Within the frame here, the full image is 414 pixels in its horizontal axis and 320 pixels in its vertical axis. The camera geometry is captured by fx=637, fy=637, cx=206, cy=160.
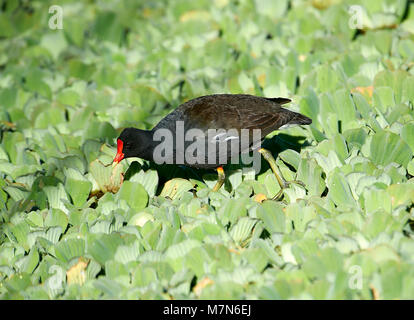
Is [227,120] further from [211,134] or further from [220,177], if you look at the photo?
[220,177]

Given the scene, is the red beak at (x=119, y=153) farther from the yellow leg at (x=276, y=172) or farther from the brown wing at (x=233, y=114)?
the yellow leg at (x=276, y=172)

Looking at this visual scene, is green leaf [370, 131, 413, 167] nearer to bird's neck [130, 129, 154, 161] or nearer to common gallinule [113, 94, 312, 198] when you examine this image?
common gallinule [113, 94, 312, 198]

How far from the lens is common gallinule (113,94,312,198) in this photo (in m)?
3.71

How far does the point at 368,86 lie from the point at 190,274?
2.32 metres

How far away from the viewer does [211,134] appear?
370 cm

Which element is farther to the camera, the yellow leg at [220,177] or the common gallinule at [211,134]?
the yellow leg at [220,177]

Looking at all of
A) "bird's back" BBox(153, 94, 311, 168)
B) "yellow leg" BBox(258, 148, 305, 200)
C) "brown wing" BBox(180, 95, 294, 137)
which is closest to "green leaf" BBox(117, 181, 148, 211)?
"bird's back" BBox(153, 94, 311, 168)

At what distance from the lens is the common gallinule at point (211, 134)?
3.71 m

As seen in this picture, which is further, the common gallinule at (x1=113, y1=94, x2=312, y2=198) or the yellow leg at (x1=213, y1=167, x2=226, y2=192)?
the yellow leg at (x1=213, y1=167, x2=226, y2=192)

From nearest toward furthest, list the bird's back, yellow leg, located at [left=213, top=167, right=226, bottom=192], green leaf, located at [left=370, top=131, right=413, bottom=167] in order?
1. green leaf, located at [left=370, top=131, right=413, bottom=167]
2. the bird's back
3. yellow leg, located at [left=213, top=167, right=226, bottom=192]

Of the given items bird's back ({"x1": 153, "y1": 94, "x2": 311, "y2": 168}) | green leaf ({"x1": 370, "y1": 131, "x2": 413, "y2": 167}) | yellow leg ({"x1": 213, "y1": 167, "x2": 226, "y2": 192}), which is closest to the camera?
green leaf ({"x1": 370, "y1": 131, "x2": 413, "y2": 167})

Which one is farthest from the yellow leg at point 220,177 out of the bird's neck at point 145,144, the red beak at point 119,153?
the red beak at point 119,153

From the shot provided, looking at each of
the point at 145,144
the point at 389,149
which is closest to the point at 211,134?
the point at 145,144

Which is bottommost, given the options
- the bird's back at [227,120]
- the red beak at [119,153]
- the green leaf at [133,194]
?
the green leaf at [133,194]
